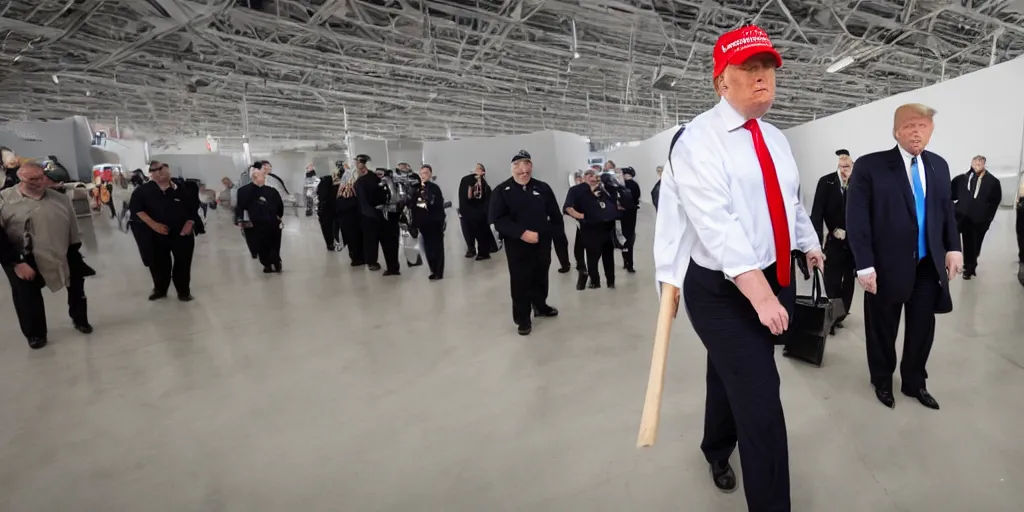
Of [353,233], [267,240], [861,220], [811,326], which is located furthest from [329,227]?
[861,220]

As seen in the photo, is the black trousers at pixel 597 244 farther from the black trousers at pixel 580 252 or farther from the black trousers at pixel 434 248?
the black trousers at pixel 434 248

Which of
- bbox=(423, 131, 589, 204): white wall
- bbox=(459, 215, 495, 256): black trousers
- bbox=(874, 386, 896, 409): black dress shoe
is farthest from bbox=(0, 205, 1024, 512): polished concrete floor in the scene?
A: bbox=(423, 131, 589, 204): white wall

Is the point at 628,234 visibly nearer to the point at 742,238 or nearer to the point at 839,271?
the point at 839,271

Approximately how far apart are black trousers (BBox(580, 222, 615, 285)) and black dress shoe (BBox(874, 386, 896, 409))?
3.11 m

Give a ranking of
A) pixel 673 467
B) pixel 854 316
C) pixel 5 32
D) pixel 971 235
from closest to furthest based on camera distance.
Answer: pixel 673 467 → pixel 854 316 → pixel 971 235 → pixel 5 32

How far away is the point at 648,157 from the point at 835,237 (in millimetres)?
14177

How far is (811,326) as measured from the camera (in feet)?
9.79

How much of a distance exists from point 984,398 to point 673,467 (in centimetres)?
180

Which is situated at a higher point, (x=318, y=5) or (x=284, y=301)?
(x=318, y=5)

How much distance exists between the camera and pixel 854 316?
14.1 feet

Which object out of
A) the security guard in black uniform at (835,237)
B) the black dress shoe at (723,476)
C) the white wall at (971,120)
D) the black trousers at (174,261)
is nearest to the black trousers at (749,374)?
the black dress shoe at (723,476)

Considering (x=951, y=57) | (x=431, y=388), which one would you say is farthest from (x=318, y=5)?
(x=951, y=57)

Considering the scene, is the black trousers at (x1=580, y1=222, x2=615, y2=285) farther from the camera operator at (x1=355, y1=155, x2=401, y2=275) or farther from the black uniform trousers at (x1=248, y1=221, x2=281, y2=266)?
the black uniform trousers at (x1=248, y1=221, x2=281, y2=266)

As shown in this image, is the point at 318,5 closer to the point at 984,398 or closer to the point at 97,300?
the point at 97,300
